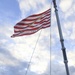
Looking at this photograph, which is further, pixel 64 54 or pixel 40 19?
pixel 40 19

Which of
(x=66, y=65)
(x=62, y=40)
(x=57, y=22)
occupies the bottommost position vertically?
(x=66, y=65)

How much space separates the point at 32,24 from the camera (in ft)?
102

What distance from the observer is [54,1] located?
1189 inches

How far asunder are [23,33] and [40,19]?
2196mm

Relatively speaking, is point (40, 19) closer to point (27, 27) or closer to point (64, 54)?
point (27, 27)

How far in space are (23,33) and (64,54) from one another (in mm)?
5311

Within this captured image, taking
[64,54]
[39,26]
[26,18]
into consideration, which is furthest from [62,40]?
[26,18]

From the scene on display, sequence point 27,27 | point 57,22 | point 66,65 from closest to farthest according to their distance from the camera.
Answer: point 66,65
point 57,22
point 27,27

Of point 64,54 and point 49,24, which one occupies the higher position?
point 49,24

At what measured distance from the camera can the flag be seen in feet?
99.5

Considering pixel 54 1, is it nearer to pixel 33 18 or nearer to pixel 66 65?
pixel 33 18

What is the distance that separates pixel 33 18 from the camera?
103ft

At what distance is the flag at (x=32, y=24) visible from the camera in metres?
30.3

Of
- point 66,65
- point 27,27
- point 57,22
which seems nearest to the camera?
point 66,65
